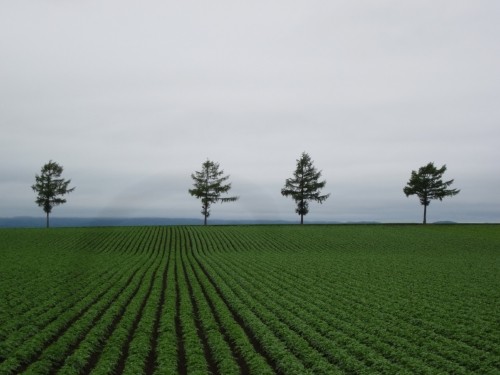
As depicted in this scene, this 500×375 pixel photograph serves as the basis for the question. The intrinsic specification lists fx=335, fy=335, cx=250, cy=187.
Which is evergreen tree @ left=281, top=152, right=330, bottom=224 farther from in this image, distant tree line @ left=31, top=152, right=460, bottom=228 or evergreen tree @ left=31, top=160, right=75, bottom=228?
evergreen tree @ left=31, top=160, right=75, bottom=228

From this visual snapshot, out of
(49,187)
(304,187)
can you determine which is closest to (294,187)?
(304,187)

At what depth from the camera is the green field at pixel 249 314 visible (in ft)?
35.1

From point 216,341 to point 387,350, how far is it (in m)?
5.99

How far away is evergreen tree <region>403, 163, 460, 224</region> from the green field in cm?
3285

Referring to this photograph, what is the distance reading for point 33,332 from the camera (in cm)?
1297

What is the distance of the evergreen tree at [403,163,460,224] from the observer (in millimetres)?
68500

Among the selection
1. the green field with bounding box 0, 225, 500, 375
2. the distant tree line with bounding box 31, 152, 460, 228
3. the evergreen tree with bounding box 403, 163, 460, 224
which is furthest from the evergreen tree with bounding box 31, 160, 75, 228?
the evergreen tree with bounding box 403, 163, 460, 224

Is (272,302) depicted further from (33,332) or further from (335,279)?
(33,332)

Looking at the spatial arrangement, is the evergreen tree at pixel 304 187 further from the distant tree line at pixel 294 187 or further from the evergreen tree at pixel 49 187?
the evergreen tree at pixel 49 187

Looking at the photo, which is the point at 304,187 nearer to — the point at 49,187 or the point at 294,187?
the point at 294,187

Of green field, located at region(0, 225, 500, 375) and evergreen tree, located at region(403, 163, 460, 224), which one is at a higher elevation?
evergreen tree, located at region(403, 163, 460, 224)

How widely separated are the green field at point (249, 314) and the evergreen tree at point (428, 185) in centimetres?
3285

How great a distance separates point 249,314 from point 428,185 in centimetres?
6482

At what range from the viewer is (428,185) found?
226ft
